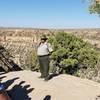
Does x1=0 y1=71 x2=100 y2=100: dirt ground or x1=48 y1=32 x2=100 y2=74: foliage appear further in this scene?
x1=48 y1=32 x2=100 y2=74: foliage

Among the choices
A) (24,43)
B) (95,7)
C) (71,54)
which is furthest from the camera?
(24,43)

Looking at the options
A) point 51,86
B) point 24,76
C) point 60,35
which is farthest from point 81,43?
point 51,86

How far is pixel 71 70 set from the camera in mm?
35156

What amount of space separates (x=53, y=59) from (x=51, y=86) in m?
20.6

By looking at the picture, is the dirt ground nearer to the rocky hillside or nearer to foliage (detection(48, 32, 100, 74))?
foliage (detection(48, 32, 100, 74))

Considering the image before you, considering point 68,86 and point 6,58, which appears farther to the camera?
point 6,58

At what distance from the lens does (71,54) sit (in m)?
36.0

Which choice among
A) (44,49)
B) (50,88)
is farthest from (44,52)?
(50,88)

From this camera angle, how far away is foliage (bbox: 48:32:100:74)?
35094 millimetres

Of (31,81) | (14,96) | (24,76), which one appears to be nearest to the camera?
(14,96)

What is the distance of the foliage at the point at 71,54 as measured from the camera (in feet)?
115

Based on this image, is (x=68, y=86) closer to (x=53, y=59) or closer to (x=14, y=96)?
(x=14, y=96)

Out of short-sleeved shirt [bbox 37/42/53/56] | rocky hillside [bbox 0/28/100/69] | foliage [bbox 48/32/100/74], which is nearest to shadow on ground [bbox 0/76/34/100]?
short-sleeved shirt [bbox 37/42/53/56]

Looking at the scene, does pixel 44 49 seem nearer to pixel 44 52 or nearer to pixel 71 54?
pixel 44 52
